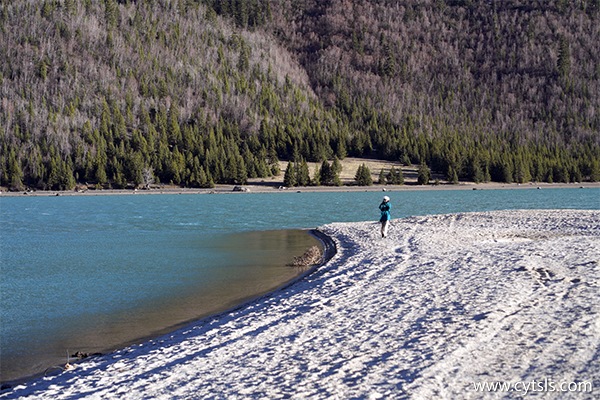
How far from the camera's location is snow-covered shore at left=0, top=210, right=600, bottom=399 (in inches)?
444

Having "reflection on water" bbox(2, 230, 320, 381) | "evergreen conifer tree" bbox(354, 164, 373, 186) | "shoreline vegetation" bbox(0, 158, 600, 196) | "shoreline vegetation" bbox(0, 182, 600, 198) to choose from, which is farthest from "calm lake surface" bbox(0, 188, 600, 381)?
"evergreen conifer tree" bbox(354, 164, 373, 186)

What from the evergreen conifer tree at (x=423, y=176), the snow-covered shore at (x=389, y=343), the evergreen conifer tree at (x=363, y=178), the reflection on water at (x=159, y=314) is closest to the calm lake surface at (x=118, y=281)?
the reflection on water at (x=159, y=314)

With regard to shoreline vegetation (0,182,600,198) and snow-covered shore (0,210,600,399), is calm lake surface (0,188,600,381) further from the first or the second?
shoreline vegetation (0,182,600,198)

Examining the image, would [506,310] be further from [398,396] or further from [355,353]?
[398,396]

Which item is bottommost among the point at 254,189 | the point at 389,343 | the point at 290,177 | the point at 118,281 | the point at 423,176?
the point at 118,281

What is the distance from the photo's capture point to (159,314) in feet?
66.0

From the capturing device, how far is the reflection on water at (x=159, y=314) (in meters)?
15.8

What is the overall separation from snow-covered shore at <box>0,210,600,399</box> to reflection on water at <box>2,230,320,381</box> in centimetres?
126

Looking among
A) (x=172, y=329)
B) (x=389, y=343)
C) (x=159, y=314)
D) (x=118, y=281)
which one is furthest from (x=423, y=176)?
(x=389, y=343)

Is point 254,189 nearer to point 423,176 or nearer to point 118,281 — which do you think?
point 423,176

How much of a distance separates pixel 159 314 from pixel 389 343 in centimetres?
907

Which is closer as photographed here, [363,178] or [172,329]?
[172,329]

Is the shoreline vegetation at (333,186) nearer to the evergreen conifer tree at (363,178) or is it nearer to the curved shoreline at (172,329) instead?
the evergreen conifer tree at (363,178)

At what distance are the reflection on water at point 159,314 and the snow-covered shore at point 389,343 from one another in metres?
1.26
